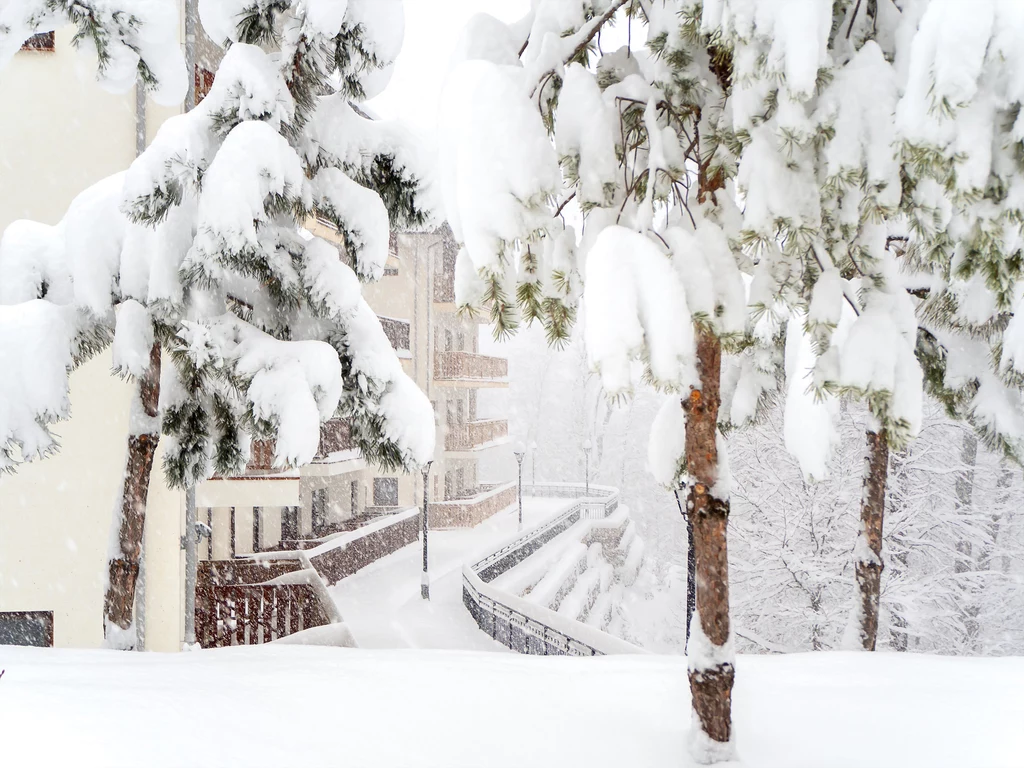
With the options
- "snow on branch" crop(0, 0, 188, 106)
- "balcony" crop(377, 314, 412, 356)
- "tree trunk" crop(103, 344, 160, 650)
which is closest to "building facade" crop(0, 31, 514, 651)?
"tree trunk" crop(103, 344, 160, 650)

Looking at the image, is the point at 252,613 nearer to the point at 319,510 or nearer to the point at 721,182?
the point at 721,182

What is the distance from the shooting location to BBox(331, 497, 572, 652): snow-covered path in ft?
48.0

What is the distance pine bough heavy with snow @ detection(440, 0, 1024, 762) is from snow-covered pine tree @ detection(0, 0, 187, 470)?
3593 mm

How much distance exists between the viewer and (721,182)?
3.51 m

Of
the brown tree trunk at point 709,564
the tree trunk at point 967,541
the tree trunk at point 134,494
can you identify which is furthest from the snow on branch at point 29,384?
the tree trunk at point 967,541

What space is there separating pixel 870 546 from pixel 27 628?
9.74 m

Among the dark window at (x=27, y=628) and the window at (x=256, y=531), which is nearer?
the dark window at (x=27, y=628)

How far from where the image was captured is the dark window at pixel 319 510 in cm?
2225

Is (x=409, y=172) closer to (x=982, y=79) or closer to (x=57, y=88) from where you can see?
(x=982, y=79)

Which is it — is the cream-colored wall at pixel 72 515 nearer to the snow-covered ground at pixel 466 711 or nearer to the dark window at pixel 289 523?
the snow-covered ground at pixel 466 711

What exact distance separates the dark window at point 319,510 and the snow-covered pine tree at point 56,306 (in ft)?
56.5

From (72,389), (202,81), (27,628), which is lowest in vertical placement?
(27,628)

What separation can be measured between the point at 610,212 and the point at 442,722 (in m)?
2.88

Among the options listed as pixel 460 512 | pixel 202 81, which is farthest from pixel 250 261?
pixel 460 512
